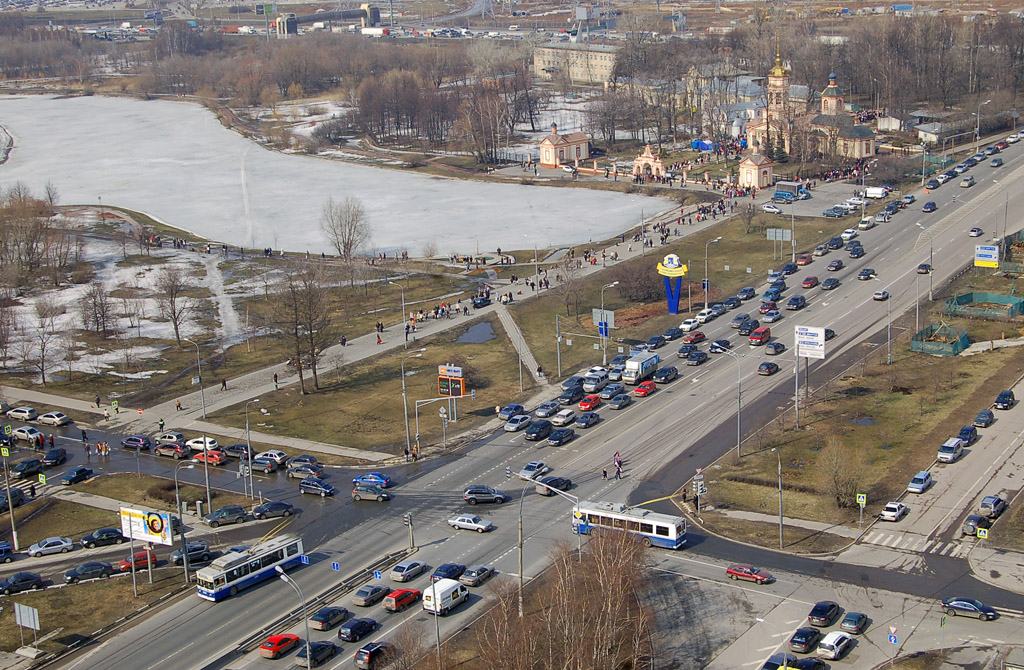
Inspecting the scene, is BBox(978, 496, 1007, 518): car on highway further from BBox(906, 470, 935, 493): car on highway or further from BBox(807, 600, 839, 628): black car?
BBox(807, 600, 839, 628): black car

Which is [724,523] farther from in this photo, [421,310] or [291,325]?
[421,310]

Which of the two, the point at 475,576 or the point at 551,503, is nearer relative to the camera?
the point at 475,576

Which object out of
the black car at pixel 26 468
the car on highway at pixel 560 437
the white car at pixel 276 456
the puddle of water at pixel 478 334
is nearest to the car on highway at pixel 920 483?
the car on highway at pixel 560 437

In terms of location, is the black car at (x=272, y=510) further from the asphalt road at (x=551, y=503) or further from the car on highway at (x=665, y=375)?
the car on highway at (x=665, y=375)

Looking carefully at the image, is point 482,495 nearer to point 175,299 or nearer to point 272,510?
point 272,510

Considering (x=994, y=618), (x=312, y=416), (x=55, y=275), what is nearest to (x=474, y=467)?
(x=312, y=416)

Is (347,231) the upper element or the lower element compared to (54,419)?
upper

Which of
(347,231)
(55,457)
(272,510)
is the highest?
(347,231)

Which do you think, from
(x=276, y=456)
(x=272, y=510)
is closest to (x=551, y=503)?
(x=272, y=510)
